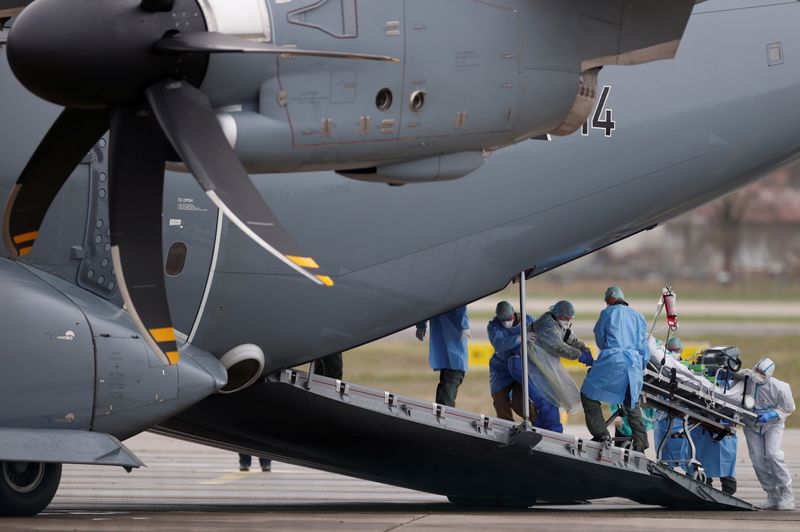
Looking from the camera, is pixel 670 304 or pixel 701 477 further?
pixel 670 304

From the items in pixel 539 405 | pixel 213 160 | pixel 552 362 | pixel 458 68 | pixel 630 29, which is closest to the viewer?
pixel 213 160

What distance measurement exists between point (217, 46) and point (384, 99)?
121cm

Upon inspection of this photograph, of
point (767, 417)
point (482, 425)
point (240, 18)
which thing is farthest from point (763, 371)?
point (240, 18)

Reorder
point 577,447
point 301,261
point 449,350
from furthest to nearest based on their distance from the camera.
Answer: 1. point 449,350
2. point 577,447
3. point 301,261

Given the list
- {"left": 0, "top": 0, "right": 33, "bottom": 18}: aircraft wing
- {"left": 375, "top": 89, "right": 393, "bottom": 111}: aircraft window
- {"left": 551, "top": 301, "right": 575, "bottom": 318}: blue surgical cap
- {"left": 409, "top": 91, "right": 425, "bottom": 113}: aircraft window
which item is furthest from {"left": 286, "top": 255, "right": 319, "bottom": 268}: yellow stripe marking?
{"left": 551, "top": 301, "right": 575, "bottom": 318}: blue surgical cap

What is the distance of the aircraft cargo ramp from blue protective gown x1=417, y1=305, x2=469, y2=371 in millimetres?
1105

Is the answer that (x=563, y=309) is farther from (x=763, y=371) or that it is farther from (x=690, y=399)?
(x=763, y=371)

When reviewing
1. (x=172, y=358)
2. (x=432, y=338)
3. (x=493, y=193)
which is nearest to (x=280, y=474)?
(x=432, y=338)

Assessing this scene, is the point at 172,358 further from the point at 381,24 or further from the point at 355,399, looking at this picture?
the point at 355,399

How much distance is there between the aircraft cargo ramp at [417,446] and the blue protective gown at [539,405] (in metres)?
1.31

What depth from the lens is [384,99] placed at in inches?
329

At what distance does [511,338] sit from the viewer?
557 inches

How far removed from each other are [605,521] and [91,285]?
450 centimetres

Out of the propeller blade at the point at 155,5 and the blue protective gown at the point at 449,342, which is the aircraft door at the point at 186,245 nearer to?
the blue protective gown at the point at 449,342
